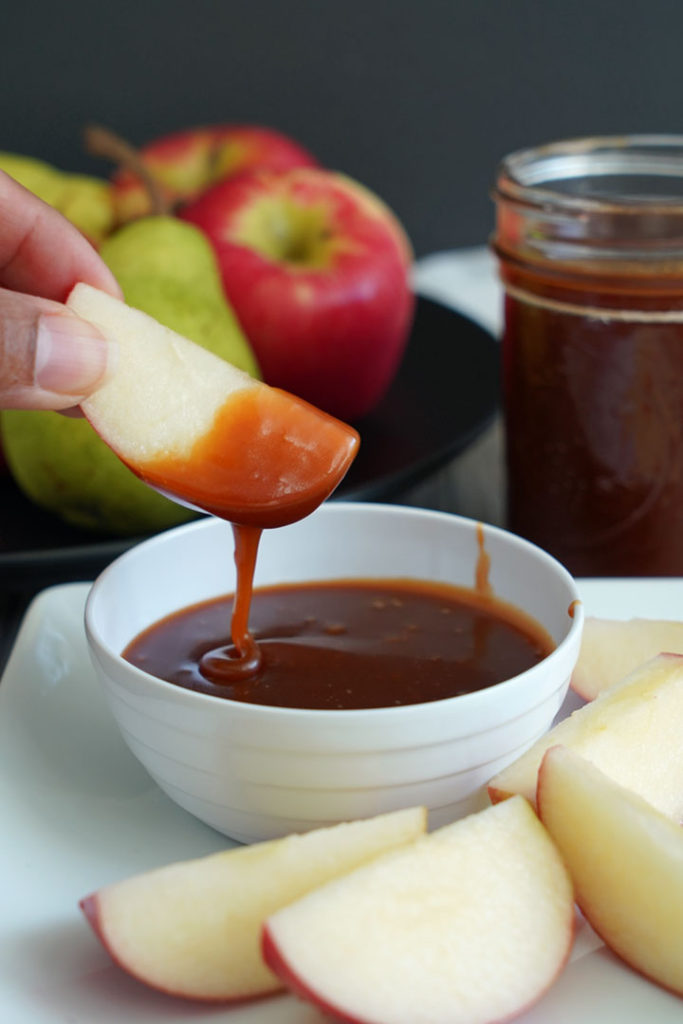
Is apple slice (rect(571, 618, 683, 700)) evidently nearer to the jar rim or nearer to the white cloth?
Result: the jar rim

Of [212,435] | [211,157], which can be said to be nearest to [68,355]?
[212,435]

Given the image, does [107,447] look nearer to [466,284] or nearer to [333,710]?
[333,710]

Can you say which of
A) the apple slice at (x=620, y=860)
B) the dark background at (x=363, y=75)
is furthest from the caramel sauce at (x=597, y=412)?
the dark background at (x=363, y=75)

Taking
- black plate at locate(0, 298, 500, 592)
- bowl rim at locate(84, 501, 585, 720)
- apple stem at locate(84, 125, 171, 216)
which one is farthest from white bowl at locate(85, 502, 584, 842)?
apple stem at locate(84, 125, 171, 216)

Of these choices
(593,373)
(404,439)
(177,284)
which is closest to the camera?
(593,373)

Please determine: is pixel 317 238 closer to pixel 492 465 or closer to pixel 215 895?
pixel 492 465

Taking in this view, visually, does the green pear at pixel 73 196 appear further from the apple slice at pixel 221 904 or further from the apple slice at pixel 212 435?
the apple slice at pixel 221 904

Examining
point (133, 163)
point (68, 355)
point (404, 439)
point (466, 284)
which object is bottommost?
point (466, 284)

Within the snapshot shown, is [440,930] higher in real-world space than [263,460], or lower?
lower
